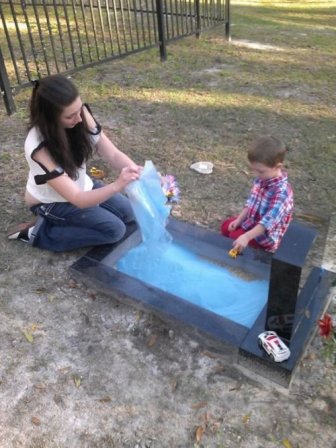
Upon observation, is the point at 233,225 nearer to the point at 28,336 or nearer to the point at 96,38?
the point at 28,336

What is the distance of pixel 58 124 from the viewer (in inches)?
94.8

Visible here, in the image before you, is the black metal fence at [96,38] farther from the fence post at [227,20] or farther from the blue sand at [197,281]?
the blue sand at [197,281]

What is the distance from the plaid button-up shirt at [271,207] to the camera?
102 inches

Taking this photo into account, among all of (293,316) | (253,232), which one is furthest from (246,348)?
(253,232)

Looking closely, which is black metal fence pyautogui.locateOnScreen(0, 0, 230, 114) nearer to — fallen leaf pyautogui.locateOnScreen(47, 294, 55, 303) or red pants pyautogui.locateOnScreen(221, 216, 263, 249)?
red pants pyautogui.locateOnScreen(221, 216, 263, 249)

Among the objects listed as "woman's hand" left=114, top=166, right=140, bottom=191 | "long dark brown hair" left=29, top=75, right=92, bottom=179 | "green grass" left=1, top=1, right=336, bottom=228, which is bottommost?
Answer: "green grass" left=1, top=1, right=336, bottom=228

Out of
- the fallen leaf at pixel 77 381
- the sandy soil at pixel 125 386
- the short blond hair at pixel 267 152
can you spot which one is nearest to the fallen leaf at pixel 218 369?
the sandy soil at pixel 125 386

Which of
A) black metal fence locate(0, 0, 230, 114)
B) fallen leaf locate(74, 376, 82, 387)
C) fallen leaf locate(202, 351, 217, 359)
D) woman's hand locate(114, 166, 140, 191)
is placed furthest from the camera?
black metal fence locate(0, 0, 230, 114)

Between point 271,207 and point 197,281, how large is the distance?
0.63 m

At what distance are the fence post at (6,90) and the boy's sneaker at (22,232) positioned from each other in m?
2.24

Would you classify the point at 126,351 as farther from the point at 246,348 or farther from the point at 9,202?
the point at 9,202

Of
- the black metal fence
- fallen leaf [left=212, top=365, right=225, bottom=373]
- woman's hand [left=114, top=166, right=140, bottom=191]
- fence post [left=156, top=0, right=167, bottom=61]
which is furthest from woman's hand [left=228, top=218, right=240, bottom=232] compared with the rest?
fence post [left=156, top=0, right=167, bottom=61]

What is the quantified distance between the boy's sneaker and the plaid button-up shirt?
143 cm

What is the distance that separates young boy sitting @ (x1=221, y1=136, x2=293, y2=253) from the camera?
249 cm
